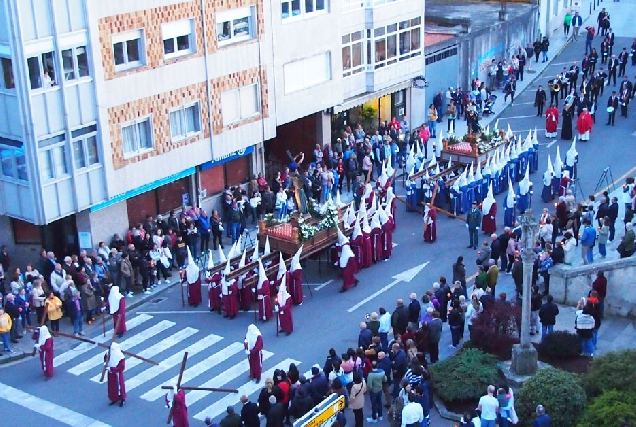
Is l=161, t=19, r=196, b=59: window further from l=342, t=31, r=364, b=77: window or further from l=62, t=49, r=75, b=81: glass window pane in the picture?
l=342, t=31, r=364, b=77: window

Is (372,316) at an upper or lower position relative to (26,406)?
upper

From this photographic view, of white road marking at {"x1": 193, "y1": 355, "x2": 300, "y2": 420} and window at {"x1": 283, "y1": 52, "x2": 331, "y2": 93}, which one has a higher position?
window at {"x1": 283, "y1": 52, "x2": 331, "y2": 93}

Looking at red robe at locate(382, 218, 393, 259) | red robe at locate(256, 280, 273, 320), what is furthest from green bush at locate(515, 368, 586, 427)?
red robe at locate(382, 218, 393, 259)

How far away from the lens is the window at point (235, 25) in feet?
103

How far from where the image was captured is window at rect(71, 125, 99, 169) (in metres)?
27.1

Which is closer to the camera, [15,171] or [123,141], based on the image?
[15,171]

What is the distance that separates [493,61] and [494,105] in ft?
15.5

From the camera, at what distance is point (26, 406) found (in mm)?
22016

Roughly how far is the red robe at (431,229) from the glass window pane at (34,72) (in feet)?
39.6

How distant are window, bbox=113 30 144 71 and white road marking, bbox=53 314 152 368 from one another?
7.28m

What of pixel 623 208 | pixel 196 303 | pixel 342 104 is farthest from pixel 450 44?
pixel 196 303

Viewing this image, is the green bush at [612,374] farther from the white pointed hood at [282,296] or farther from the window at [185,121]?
the window at [185,121]

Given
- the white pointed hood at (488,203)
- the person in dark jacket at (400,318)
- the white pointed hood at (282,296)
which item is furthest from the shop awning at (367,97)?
the person in dark jacket at (400,318)

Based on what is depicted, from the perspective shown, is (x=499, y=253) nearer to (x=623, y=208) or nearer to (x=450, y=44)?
(x=623, y=208)
